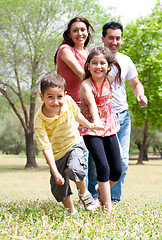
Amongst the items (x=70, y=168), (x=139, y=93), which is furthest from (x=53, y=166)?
(x=139, y=93)

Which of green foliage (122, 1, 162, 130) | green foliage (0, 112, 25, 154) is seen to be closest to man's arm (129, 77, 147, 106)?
green foliage (122, 1, 162, 130)

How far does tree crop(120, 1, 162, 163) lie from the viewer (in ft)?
77.2

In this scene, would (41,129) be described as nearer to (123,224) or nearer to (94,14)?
(123,224)

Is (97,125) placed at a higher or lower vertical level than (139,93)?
lower

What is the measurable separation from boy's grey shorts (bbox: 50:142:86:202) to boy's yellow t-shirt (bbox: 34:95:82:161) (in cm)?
7

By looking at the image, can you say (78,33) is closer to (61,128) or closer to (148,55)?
(61,128)

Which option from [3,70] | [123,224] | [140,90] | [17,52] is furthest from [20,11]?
[123,224]

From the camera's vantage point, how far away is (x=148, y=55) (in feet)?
79.1

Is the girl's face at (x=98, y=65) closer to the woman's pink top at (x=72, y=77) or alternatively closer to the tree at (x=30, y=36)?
the woman's pink top at (x=72, y=77)

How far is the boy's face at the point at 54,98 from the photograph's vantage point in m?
3.97

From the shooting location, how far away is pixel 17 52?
20.3 metres

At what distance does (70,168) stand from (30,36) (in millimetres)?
17945

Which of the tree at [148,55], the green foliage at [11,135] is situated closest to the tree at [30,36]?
the tree at [148,55]

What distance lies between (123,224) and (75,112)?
56.9 inches
